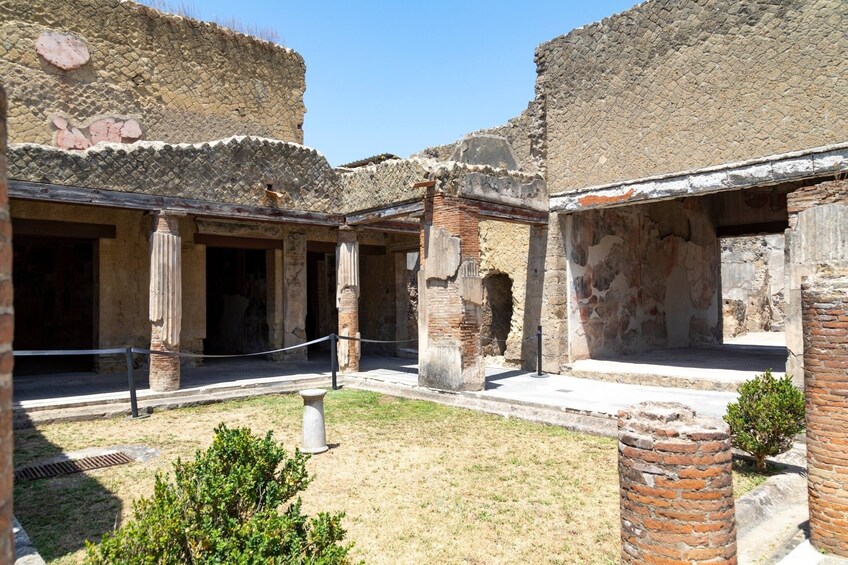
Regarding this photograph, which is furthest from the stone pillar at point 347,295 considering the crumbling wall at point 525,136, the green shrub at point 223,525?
the green shrub at point 223,525

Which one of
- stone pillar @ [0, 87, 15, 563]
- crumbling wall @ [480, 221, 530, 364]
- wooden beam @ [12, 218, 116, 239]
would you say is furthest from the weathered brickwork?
stone pillar @ [0, 87, 15, 563]

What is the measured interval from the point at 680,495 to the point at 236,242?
11203 mm

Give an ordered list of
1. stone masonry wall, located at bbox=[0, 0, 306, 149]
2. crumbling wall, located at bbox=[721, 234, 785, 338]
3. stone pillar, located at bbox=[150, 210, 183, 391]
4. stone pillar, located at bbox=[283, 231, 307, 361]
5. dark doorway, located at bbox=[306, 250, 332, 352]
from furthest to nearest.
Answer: crumbling wall, located at bbox=[721, 234, 785, 338] < dark doorway, located at bbox=[306, 250, 332, 352] < stone pillar, located at bbox=[283, 231, 307, 361] < stone masonry wall, located at bbox=[0, 0, 306, 149] < stone pillar, located at bbox=[150, 210, 183, 391]

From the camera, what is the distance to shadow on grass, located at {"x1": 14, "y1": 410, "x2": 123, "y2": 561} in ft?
12.6

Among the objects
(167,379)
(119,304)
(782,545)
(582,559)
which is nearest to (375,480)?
(582,559)

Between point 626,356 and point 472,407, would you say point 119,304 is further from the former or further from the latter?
point 626,356

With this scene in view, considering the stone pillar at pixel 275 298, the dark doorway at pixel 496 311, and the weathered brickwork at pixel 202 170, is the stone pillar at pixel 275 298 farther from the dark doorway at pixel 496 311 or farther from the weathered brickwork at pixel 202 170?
the dark doorway at pixel 496 311

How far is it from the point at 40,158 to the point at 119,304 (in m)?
4.04

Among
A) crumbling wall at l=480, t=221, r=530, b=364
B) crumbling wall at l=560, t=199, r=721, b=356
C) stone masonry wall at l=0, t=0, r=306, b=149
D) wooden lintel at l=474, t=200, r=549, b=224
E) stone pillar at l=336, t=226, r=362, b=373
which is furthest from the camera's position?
crumbling wall at l=480, t=221, r=530, b=364

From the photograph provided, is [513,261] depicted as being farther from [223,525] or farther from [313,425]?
[223,525]

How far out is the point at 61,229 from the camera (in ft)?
34.2

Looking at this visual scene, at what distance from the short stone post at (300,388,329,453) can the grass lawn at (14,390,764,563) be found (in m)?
0.22

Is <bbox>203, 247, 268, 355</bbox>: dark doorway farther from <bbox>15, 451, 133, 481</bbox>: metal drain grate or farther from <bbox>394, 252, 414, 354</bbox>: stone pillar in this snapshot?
<bbox>15, 451, 133, 481</bbox>: metal drain grate

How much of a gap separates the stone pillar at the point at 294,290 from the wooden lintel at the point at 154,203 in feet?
8.72
